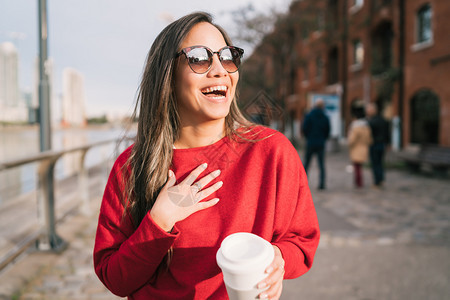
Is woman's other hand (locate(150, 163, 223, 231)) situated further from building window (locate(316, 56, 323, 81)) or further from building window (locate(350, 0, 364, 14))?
building window (locate(316, 56, 323, 81))

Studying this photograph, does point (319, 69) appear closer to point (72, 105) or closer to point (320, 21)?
point (320, 21)

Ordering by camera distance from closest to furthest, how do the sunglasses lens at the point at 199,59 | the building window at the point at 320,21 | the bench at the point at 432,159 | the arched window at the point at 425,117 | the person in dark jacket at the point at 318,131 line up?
the sunglasses lens at the point at 199,59, the person in dark jacket at the point at 318,131, the bench at the point at 432,159, the arched window at the point at 425,117, the building window at the point at 320,21

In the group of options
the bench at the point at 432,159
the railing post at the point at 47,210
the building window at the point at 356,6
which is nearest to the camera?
the railing post at the point at 47,210

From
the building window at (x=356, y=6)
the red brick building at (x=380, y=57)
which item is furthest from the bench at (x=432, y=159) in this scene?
the building window at (x=356, y=6)

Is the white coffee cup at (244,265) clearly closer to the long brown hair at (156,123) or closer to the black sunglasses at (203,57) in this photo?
the long brown hair at (156,123)

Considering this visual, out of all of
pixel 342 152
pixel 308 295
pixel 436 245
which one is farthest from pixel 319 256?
pixel 342 152

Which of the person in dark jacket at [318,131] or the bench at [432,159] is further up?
the person in dark jacket at [318,131]

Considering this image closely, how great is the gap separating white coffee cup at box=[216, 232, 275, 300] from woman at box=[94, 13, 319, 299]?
273 mm

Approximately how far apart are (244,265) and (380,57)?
66.0ft

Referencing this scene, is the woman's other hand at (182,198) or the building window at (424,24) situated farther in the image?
the building window at (424,24)

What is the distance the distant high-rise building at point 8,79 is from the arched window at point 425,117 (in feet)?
47.3

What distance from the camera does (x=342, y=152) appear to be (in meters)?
18.9

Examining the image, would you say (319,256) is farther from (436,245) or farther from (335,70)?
(335,70)

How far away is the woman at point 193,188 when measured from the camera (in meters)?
1.23
